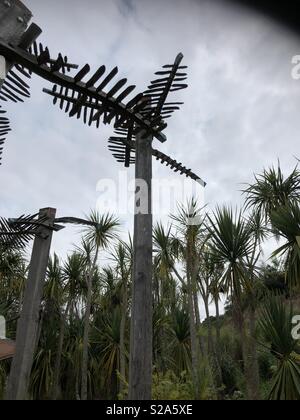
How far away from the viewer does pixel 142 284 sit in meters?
1.61

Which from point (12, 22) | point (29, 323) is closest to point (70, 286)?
point (29, 323)

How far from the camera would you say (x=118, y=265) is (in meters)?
10.4

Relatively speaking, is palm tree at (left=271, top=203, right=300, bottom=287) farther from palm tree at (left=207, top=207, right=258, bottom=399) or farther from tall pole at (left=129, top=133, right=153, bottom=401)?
tall pole at (left=129, top=133, right=153, bottom=401)

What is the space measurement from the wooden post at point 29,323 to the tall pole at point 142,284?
3.06ft

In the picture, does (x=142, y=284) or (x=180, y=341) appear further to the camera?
(x=180, y=341)

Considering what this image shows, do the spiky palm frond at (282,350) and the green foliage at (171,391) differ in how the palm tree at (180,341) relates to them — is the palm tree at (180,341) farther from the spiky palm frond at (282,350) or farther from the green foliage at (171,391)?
the green foliage at (171,391)

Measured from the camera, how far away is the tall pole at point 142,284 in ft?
4.89

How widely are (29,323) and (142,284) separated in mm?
1207

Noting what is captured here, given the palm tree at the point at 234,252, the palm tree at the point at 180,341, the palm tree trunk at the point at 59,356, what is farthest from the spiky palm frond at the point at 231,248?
the palm tree trunk at the point at 59,356

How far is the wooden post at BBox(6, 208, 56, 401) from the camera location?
2223 mm

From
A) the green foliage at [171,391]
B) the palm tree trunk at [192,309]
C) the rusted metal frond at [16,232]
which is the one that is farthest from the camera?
the palm tree trunk at [192,309]

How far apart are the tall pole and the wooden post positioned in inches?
36.8

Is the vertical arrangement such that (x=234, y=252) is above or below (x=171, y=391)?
above

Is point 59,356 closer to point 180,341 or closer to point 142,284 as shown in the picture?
point 180,341
